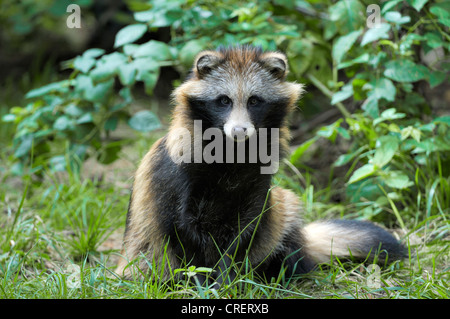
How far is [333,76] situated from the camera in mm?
5395

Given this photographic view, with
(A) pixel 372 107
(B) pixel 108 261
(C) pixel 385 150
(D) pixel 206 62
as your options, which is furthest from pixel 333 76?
(B) pixel 108 261

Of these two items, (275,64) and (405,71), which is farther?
(405,71)

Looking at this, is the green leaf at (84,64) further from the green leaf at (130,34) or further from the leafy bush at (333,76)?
the green leaf at (130,34)

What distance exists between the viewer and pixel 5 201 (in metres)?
5.19

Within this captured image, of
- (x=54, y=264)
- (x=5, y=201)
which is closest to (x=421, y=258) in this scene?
(x=54, y=264)

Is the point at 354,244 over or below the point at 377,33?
below

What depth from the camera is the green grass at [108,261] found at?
3.18m

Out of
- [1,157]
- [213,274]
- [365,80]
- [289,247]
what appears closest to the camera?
[213,274]

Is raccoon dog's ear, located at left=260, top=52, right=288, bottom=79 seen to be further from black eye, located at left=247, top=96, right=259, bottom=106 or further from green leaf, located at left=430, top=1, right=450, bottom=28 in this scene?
green leaf, located at left=430, top=1, right=450, bottom=28

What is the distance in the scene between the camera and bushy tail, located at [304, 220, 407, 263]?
3.90m

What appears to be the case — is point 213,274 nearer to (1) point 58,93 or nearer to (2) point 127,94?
(2) point 127,94

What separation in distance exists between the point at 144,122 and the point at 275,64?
2.12 meters

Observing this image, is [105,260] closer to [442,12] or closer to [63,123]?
[63,123]

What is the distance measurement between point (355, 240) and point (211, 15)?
2.50m
